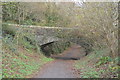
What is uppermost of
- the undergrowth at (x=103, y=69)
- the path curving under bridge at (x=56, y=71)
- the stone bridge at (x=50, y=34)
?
the stone bridge at (x=50, y=34)

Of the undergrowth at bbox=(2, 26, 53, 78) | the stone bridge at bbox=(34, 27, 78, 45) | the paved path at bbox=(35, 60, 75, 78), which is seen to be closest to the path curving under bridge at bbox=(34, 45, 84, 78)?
the paved path at bbox=(35, 60, 75, 78)

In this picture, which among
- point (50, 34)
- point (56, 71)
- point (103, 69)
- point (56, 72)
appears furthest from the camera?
point (50, 34)

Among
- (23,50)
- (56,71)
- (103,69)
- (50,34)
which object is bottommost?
(56,71)

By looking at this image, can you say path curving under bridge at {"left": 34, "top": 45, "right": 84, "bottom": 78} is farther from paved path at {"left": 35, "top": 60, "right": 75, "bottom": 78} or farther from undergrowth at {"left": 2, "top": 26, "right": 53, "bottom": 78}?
undergrowth at {"left": 2, "top": 26, "right": 53, "bottom": 78}

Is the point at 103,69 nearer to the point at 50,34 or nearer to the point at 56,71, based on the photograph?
→ the point at 56,71

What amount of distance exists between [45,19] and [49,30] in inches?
175

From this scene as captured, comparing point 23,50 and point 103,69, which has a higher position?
point 23,50

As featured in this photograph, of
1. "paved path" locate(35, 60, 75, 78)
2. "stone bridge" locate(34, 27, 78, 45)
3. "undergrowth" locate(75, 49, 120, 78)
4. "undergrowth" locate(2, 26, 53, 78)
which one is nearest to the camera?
"undergrowth" locate(75, 49, 120, 78)

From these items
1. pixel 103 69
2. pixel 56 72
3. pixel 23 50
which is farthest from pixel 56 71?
pixel 23 50

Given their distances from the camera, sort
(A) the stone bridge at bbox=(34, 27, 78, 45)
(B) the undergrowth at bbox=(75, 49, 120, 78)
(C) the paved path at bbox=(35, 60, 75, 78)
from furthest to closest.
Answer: (A) the stone bridge at bbox=(34, 27, 78, 45) < (C) the paved path at bbox=(35, 60, 75, 78) < (B) the undergrowth at bbox=(75, 49, 120, 78)

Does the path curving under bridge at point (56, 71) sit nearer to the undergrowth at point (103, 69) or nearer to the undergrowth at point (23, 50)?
the undergrowth at point (23, 50)

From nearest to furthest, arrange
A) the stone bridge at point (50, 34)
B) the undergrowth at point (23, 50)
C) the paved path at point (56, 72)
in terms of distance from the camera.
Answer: the paved path at point (56, 72) → the undergrowth at point (23, 50) → the stone bridge at point (50, 34)

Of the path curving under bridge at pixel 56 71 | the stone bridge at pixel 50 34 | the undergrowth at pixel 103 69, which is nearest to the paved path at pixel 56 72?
the path curving under bridge at pixel 56 71

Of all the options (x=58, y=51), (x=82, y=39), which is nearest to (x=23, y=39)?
(x=82, y=39)
